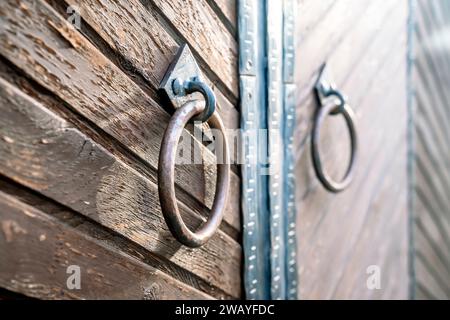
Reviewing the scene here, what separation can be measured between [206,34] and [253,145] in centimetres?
19

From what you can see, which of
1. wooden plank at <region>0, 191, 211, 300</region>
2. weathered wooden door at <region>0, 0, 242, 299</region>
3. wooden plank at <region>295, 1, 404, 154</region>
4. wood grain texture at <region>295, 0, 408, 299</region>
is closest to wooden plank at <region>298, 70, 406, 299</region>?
wood grain texture at <region>295, 0, 408, 299</region>

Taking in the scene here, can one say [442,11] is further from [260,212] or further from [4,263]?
[4,263]

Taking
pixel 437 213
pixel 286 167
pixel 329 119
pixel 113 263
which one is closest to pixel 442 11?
pixel 437 213

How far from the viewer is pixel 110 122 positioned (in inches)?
20.8

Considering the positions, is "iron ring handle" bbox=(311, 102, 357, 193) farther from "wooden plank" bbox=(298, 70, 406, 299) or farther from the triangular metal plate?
the triangular metal plate

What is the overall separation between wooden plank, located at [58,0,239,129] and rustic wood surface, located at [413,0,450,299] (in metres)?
1.02

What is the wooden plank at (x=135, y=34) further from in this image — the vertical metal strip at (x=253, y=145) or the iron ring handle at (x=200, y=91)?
the vertical metal strip at (x=253, y=145)

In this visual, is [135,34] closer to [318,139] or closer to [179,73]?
[179,73]

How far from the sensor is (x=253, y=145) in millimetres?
746

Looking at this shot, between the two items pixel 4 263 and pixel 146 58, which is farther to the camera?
pixel 146 58

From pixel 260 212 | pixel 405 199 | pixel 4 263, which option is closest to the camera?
pixel 4 263

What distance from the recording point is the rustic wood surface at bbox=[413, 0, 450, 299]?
145cm

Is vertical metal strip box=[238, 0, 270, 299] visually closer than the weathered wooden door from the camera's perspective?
No
